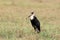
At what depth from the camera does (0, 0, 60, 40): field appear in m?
9.95

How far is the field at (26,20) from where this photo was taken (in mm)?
9945

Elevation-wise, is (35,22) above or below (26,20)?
above

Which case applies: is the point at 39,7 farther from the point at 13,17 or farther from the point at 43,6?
the point at 13,17

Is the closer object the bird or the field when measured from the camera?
the field

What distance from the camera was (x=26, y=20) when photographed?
13.8 m

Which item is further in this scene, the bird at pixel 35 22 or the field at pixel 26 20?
the bird at pixel 35 22

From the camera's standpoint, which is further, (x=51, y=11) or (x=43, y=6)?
(x=43, y=6)

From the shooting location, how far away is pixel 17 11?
17.1 m

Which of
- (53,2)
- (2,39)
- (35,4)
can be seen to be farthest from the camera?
(53,2)

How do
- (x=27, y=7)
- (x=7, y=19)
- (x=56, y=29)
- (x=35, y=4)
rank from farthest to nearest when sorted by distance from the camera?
(x=35, y=4) < (x=27, y=7) < (x=7, y=19) < (x=56, y=29)

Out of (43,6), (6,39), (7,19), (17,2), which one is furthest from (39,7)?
(6,39)

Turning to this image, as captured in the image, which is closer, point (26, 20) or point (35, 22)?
point (35, 22)

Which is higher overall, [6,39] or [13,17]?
[6,39]

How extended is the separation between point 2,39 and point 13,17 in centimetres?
556
